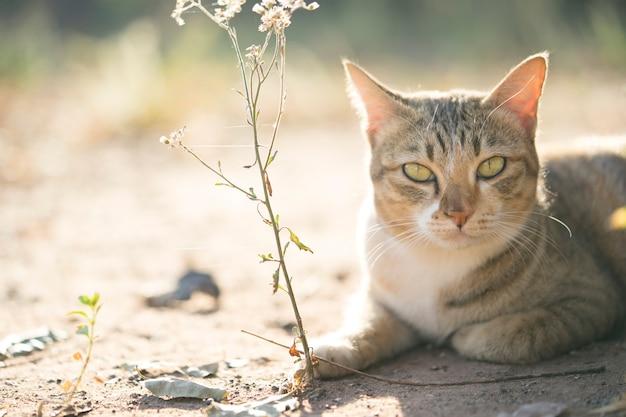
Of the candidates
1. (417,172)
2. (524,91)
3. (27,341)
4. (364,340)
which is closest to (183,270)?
(27,341)

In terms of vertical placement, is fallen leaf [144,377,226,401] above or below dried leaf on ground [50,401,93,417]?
above

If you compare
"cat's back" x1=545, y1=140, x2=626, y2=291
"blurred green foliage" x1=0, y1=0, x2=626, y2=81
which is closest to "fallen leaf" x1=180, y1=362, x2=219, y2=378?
"cat's back" x1=545, y1=140, x2=626, y2=291

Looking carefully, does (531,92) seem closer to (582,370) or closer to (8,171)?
(582,370)

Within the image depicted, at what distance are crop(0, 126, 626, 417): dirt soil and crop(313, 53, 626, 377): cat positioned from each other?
0.12m

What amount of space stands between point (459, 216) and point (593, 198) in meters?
1.23

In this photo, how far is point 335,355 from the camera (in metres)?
2.86

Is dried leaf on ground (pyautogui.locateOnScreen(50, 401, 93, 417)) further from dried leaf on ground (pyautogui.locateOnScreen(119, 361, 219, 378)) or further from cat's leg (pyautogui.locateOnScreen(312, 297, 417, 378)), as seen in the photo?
cat's leg (pyautogui.locateOnScreen(312, 297, 417, 378))

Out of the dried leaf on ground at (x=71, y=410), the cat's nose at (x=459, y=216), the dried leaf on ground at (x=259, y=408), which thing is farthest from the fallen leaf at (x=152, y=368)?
the cat's nose at (x=459, y=216)

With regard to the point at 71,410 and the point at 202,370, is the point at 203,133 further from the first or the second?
the point at 71,410

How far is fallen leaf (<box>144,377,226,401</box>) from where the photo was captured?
2.66 metres

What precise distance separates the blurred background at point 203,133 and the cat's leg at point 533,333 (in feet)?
2.71

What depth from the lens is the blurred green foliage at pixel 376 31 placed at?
9.02m

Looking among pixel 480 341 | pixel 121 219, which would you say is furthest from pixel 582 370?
pixel 121 219

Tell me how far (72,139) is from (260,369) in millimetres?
5113
